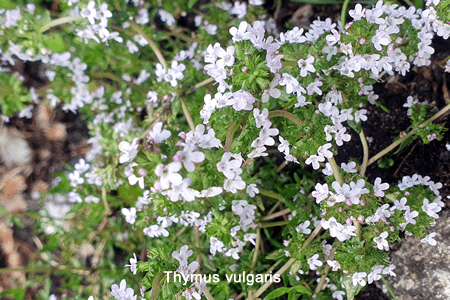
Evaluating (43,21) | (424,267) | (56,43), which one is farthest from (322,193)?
(56,43)

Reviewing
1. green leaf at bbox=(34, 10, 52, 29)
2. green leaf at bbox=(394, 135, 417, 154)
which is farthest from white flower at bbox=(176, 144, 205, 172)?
green leaf at bbox=(34, 10, 52, 29)

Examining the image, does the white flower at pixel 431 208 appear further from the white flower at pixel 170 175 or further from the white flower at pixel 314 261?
the white flower at pixel 170 175

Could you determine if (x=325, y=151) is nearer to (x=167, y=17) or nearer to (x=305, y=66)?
(x=305, y=66)

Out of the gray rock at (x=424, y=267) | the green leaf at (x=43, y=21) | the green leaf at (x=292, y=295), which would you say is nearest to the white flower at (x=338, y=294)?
the green leaf at (x=292, y=295)

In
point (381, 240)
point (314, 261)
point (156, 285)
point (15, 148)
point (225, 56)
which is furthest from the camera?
point (15, 148)

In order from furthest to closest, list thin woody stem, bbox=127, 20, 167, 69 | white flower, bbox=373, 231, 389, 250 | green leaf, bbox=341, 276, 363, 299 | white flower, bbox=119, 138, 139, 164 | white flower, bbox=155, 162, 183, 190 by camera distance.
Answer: thin woody stem, bbox=127, 20, 167, 69, green leaf, bbox=341, 276, 363, 299, white flower, bbox=373, 231, 389, 250, white flower, bbox=119, 138, 139, 164, white flower, bbox=155, 162, 183, 190

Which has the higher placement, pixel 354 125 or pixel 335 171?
pixel 354 125

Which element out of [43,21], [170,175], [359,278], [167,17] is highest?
[43,21]

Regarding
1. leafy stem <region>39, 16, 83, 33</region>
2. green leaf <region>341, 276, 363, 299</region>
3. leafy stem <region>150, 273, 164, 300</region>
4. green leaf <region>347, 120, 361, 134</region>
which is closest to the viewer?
leafy stem <region>150, 273, 164, 300</region>

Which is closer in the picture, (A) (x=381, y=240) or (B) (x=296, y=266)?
(A) (x=381, y=240)

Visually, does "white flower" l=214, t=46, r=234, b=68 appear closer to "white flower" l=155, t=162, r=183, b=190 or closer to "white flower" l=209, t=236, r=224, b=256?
"white flower" l=155, t=162, r=183, b=190

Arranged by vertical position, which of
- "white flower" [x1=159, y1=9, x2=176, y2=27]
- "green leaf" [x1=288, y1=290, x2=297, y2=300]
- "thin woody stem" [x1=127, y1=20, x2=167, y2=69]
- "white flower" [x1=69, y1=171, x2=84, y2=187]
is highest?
"white flower" [x1=159, y1=9, x2=176, y2=27]

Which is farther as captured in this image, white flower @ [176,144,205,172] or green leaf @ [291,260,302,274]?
green leaf @ [291,260,302,274]
